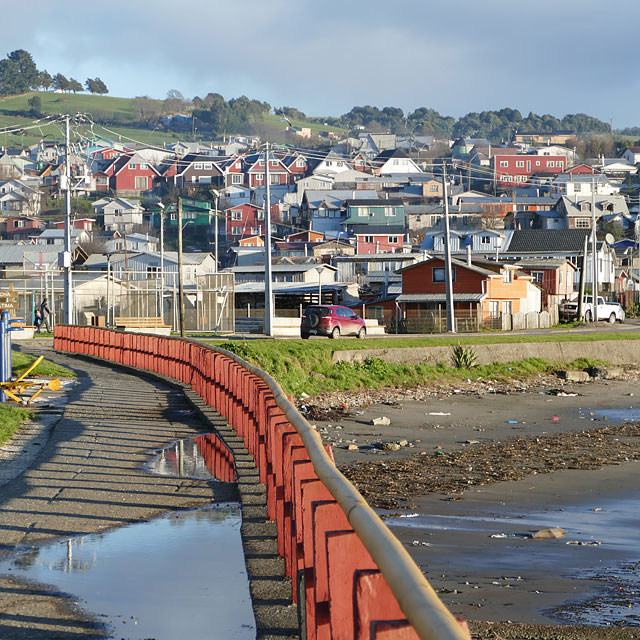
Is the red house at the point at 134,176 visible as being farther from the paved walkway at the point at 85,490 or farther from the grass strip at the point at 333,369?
the paved walkway at the point at 85,490

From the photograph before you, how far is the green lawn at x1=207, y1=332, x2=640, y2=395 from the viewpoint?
3469cm

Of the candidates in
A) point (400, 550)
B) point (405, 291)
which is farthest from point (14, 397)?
point (405, 291)

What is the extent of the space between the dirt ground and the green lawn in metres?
1.56

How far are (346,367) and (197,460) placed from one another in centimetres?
2350

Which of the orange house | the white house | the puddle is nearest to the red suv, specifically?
the puddle

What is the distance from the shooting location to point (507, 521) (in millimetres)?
14430

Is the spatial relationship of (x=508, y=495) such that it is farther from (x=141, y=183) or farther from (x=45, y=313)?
(x=141, y=183)

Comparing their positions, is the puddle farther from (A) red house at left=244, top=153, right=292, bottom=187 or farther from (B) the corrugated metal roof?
(A) red house at left=244, top=153, right=292, bottom=187

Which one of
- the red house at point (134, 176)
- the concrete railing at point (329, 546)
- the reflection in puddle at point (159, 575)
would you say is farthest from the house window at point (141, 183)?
the reflection in puddle at point (159, 575)

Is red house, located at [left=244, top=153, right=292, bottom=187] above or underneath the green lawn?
above

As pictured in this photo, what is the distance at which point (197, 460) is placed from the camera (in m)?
14.1

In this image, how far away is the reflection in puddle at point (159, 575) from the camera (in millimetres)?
7098

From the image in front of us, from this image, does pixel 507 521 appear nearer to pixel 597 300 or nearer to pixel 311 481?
pixel 311 481

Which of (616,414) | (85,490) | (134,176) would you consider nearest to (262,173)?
(134,176)
